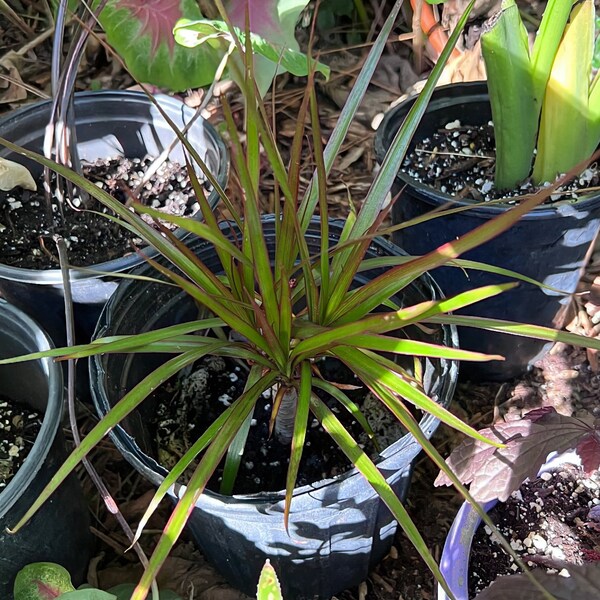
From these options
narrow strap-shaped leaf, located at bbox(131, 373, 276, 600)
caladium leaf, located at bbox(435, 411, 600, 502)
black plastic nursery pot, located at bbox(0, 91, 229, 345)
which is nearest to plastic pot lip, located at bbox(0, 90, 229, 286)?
black plastic nursery pot, located at bbox(0, 91, 229, 345)

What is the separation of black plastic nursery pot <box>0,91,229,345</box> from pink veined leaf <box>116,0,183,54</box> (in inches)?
4.7

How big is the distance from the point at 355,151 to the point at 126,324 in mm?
→ 889

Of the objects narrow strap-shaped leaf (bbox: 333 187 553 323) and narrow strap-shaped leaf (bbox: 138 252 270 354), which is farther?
narrow strap-shaped leaf (bbox: 138 252 270 354)

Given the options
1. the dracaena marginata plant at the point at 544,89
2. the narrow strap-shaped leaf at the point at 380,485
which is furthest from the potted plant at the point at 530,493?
the dracaena marginata plant at the point at 544,89

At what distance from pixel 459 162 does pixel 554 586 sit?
737 millimetres

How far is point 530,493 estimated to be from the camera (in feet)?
2.88

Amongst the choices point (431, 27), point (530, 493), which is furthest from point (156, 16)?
point (530, 493)

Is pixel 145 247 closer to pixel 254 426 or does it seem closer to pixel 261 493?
pixel 254 426

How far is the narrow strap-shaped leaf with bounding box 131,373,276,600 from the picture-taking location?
22.4 inches

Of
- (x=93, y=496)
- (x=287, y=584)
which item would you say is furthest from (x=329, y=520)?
(x=93, y=496)

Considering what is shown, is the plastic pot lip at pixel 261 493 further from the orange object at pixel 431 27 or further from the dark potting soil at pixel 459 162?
the orange object at pixel 431 27

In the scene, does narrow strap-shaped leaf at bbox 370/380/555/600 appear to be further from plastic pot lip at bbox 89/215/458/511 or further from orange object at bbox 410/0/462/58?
orange object at bbox 410/0/462/58

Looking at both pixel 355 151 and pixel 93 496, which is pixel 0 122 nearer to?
pixel 93 496

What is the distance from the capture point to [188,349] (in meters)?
0.75
